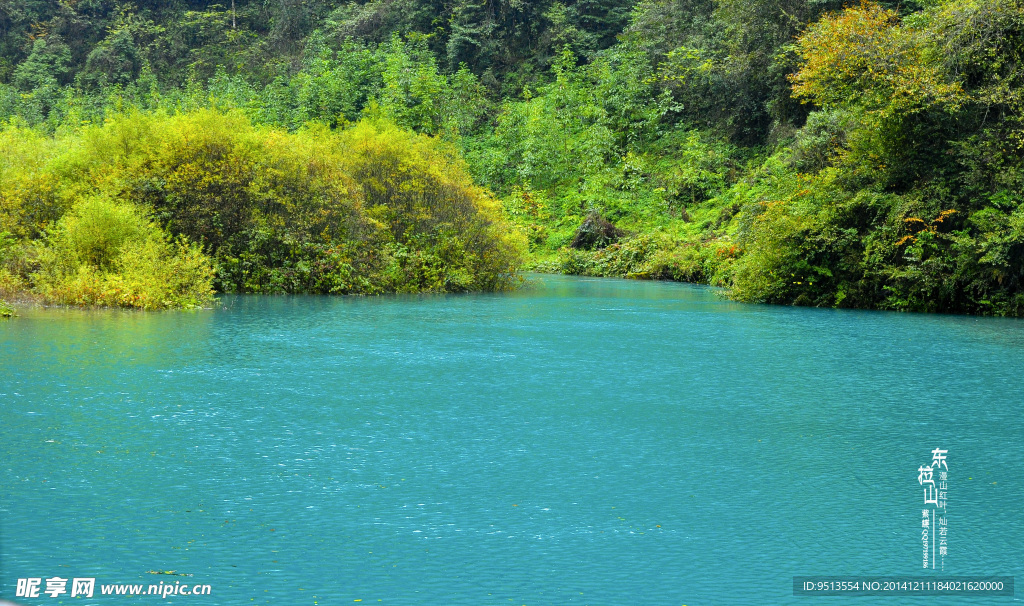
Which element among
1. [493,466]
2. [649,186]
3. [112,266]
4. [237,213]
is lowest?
[493,466]

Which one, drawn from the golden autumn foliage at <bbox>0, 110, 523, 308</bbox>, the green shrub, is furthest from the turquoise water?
the golden autumn foliage at <bbox>0, 110, 523, 308</bbox>

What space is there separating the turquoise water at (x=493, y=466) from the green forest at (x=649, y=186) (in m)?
6.84

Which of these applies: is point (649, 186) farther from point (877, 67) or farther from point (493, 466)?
point (493, 466)


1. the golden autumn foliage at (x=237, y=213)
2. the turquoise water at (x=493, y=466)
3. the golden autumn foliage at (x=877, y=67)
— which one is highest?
the golden autumn foliage at (x=877, y=67)

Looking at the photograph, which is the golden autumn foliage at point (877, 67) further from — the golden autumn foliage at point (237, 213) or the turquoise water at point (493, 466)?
the golden autumn foliage at point (237, 213)

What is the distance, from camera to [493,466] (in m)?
6.36

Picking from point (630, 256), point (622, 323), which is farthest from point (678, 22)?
point (622, 323)

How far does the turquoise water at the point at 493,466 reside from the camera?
4508 millimetres

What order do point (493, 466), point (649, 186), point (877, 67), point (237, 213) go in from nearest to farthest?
point (493, 466) < point (877, 67) < point (237, 213) < point (649, 186)

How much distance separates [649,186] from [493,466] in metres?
35.7

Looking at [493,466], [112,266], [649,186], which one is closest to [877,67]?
[493,466]

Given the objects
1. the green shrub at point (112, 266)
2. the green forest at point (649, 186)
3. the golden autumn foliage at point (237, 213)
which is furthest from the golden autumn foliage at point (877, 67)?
the green shrub at point (112, 266)

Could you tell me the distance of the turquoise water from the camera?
451 centimetres

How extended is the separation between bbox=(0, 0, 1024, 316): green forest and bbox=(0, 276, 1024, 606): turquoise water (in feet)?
22.4
